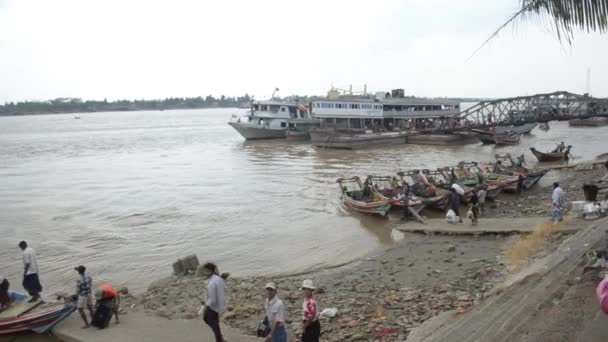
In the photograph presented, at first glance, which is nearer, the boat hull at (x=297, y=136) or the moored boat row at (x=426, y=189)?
the moored boat row at (x=426, y=189)

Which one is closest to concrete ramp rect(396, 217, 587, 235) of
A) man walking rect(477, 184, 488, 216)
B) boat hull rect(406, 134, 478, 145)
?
man walking rect(477, 184, 488, 216)

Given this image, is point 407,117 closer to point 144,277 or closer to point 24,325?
point 144,277

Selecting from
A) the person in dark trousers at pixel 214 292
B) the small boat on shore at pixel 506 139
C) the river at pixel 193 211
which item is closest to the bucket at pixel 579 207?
the river at pixel 193 211

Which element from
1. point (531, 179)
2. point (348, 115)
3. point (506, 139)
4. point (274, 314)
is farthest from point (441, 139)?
point (274, 314)

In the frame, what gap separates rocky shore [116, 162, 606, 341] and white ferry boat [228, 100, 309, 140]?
4571 cm

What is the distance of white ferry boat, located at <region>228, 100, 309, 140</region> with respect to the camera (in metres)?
60.8

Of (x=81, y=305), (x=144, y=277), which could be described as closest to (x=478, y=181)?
(x=144, y=277)

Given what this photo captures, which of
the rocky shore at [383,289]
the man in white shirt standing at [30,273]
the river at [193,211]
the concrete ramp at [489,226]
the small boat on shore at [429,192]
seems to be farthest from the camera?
the small boat on shore at [429,192]

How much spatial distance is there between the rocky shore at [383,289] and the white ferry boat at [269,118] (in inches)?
1800

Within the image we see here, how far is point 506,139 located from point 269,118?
86.4 feet

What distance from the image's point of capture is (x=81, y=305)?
9547 mm

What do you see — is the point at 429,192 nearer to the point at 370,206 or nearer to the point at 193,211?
the point at 370,206

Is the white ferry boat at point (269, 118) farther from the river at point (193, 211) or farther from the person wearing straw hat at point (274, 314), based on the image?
the person wearing straw hat at point (274, 314)

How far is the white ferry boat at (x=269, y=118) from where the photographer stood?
2395 inches
